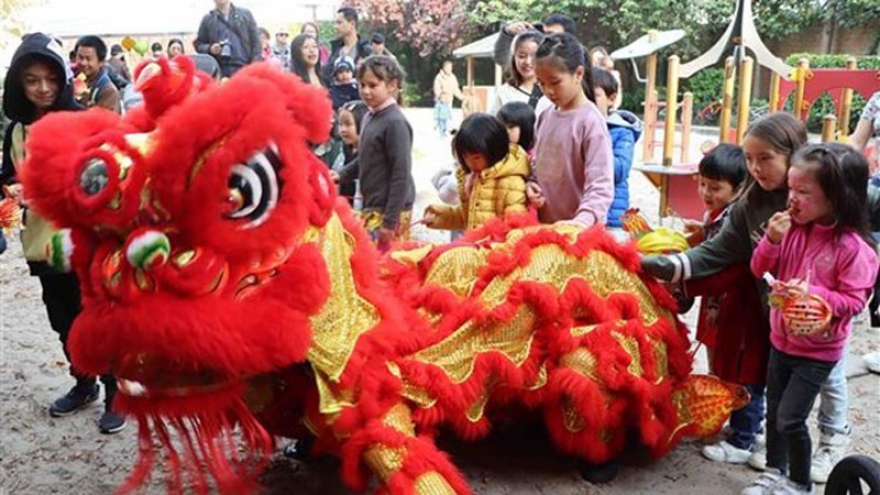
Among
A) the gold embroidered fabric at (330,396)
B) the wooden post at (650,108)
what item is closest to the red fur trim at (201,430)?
the gold embroidered fabric at (330,396)

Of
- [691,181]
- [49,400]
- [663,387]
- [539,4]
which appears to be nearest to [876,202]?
[663,387]

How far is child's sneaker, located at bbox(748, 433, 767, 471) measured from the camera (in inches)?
118

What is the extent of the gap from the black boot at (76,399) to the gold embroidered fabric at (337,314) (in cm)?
192

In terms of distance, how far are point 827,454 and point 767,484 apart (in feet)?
1.21

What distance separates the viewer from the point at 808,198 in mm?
2414

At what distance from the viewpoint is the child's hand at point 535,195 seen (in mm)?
3438

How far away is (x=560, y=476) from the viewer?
2973 millimetres

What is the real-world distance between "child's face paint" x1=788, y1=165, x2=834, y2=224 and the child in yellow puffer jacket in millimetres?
1188

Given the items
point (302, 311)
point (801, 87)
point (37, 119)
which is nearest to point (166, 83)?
point (302, 311)

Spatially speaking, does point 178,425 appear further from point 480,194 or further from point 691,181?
point 691,181

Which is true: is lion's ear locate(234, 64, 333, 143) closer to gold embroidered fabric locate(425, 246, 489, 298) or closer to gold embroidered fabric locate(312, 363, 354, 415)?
gold embroidered fabric locate(312, 363, 354, 415)

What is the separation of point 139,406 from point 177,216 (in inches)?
21.5

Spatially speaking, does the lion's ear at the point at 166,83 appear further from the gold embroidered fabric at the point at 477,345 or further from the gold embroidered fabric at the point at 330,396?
the gold embroidered fabric at the point at 477,345

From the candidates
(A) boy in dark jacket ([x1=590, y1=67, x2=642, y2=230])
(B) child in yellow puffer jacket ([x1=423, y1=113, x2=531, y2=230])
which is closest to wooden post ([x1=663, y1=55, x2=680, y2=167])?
(A) boy in dark jacket ([x1=590, y1=67, x2=642, y2=230])
